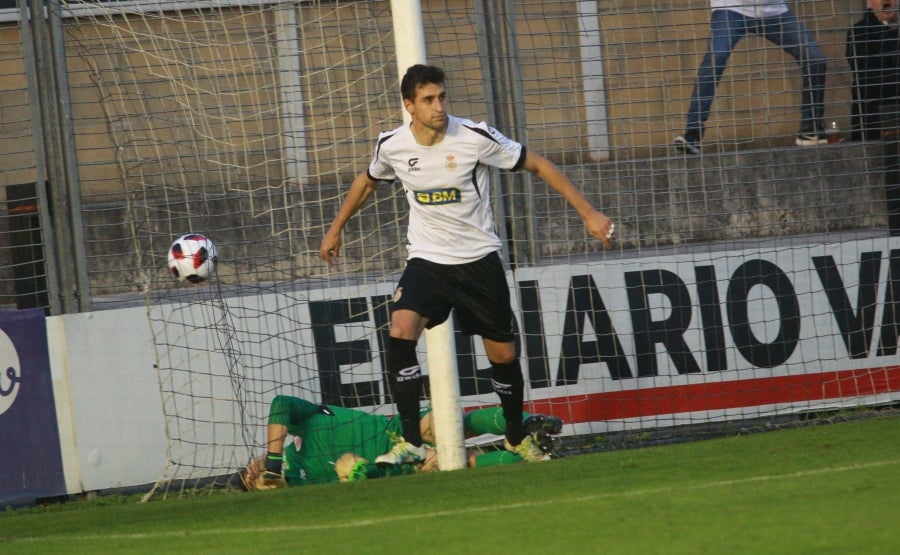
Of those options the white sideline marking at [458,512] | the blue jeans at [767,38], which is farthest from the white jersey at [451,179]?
the blue jeans at [767,38]

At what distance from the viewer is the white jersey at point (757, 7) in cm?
907

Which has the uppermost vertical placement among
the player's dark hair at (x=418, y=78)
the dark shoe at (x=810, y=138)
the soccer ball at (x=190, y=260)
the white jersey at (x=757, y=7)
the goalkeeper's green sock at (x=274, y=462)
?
the white jersey at (x=757, y=7)

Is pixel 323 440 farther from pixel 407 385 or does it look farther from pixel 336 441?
pixel 407 385

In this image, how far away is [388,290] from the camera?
836 centimetres

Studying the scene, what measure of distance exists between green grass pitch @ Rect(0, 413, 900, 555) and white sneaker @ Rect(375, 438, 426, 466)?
242mm

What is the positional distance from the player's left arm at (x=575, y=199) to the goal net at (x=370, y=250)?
1.35m

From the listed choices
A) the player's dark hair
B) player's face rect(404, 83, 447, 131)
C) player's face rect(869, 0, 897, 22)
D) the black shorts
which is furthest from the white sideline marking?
player's face rect(869, 0, 897, 22)

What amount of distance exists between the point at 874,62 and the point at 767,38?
0.83 metres

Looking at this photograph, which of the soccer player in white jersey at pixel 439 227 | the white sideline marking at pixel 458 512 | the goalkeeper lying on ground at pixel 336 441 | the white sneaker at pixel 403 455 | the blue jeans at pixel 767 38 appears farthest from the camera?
the blue jeans at pixel 767 38

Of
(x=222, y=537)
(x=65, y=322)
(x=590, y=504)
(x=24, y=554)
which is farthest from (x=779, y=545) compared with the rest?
(x=65, y=322)

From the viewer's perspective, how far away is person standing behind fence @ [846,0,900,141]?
905 cm

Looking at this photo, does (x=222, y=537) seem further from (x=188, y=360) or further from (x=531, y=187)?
(x=531, y=187)

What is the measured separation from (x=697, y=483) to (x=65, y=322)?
4.33 metres

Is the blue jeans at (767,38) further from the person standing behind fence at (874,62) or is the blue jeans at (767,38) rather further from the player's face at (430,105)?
the player's face at (430,105)
